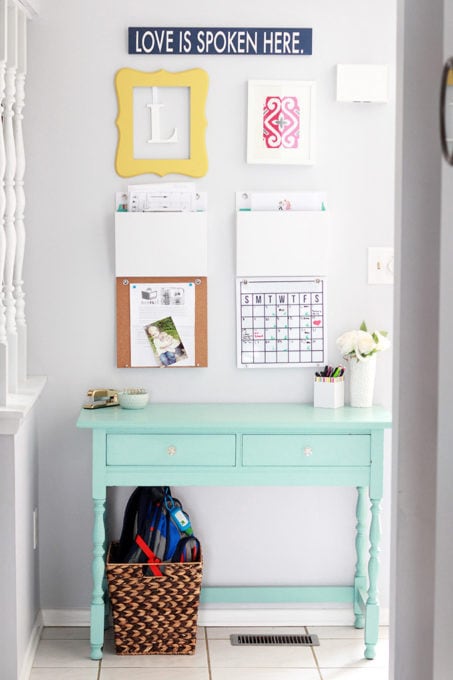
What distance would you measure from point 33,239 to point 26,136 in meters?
0.38

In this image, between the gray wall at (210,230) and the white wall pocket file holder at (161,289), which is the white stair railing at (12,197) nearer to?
the gray wall at (210,230)

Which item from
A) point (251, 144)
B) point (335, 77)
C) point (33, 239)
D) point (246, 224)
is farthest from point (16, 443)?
point (335, 77)

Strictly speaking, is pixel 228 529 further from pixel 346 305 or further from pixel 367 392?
pixel 346 305

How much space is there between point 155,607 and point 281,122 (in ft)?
5.98

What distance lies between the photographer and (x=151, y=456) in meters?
3.19

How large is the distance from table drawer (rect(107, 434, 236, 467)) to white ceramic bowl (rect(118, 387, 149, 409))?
0.21 m

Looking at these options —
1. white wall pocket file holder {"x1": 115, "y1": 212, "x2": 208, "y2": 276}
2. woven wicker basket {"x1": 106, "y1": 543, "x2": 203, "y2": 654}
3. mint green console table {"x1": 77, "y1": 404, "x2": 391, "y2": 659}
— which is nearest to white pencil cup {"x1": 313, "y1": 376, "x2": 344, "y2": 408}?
mint green console table {"x1": 77, "y1": 404, "x2": 391, "y2": 659}

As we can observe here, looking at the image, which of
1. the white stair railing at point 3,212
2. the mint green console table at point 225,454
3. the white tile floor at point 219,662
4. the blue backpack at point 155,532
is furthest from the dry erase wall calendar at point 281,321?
the white tile floor at point 219,662

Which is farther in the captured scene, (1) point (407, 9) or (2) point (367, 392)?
(2) point (367, 392)

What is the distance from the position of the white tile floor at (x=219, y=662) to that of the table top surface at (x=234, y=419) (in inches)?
32.4

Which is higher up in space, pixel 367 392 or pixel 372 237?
pixel 372 237

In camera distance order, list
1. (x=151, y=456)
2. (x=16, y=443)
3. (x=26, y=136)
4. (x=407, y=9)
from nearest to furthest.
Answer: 1. (x=407, y=9)
2. (x=16, y=443)
3. (x=151, y=456)
4. (x=26, y=136)

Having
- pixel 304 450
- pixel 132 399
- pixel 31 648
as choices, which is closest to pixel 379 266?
pixel 304 450

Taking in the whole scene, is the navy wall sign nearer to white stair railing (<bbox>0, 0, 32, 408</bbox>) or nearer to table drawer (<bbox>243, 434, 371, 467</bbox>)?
white stair railing (<bbox>0, 0, 32, 408</bbox>)
